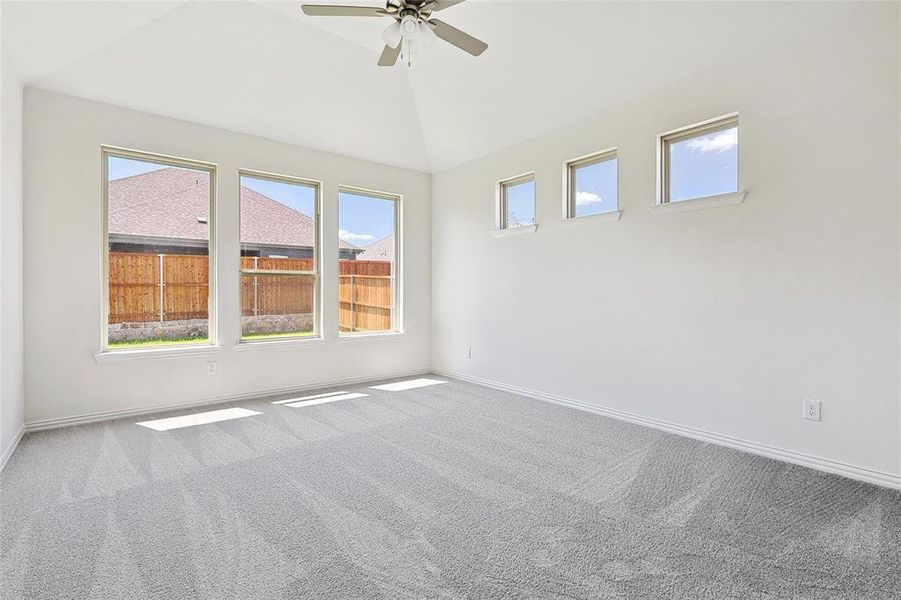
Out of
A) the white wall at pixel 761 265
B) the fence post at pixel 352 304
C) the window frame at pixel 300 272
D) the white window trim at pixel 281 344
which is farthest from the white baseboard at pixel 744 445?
the window frame at pixel 300 272

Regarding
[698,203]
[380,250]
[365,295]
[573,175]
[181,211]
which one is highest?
[573,175]

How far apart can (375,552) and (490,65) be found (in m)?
3.86

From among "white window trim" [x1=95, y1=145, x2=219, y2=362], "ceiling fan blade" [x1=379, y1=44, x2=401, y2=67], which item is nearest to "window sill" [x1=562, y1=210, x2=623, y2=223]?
"ceiling fan blade" [x1=379, y1=44, x2=401, y2=67]

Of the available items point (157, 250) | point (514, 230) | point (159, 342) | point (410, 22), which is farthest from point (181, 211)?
point (514, 230)

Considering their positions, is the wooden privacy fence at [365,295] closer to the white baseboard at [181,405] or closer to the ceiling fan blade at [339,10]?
the white baseboard at [181,405]

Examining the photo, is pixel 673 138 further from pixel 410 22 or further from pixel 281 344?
pixel 281 344

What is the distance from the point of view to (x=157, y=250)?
12.9 feet

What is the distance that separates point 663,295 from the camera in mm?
3418

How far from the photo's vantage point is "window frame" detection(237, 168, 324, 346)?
171 inches

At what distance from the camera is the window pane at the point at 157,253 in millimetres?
3756

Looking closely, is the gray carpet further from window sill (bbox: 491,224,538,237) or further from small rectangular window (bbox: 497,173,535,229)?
small rectangular window (bbox: 497,173,535,229)

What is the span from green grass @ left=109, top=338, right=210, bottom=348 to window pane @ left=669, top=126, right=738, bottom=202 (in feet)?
14.7

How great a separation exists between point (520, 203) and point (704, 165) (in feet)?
6.12

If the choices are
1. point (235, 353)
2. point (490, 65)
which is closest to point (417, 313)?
point (235, 353)
